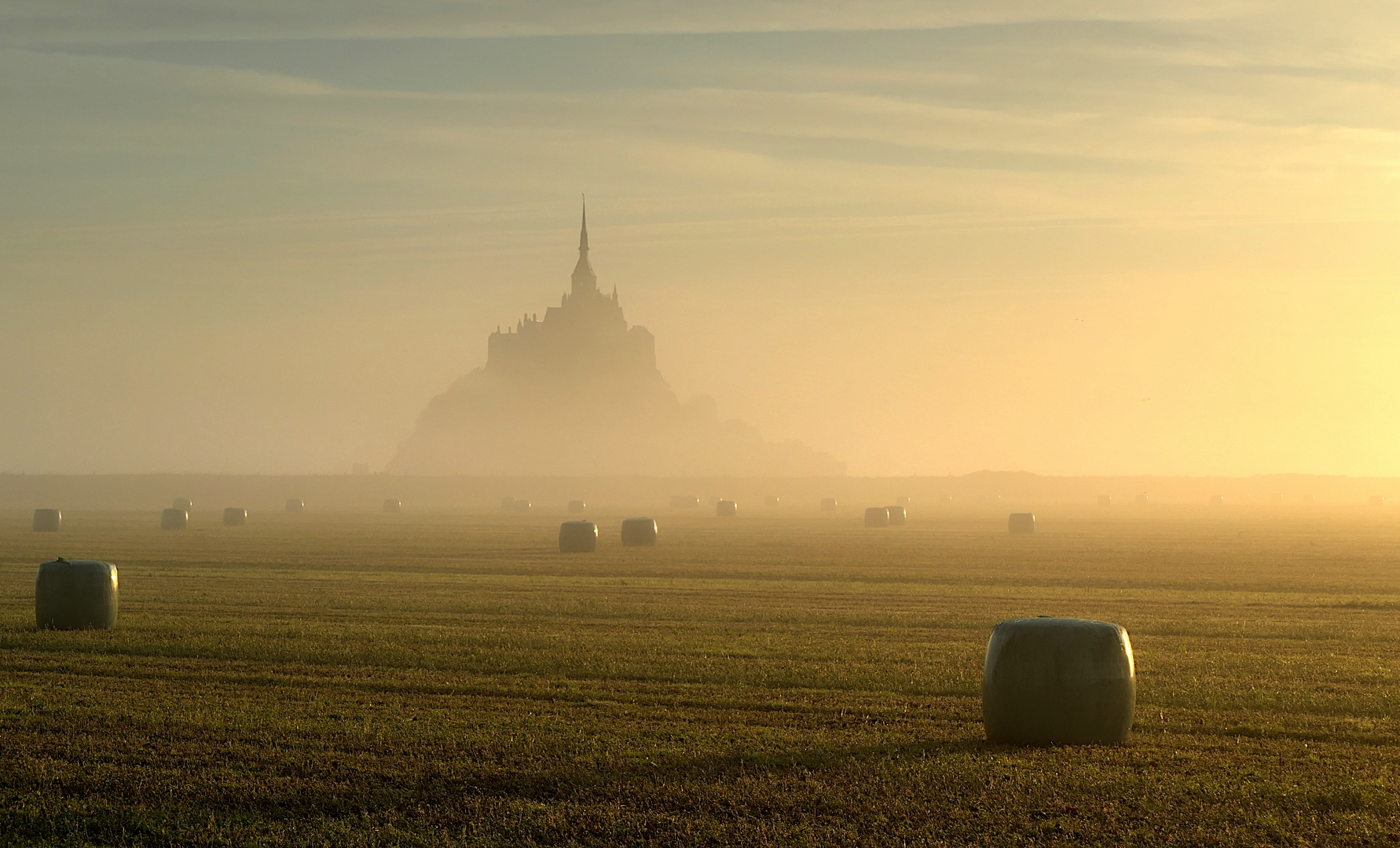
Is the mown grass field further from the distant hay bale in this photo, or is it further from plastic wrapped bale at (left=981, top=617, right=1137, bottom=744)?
the distant hay bale

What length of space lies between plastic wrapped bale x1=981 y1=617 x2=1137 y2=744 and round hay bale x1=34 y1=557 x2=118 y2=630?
15402 millimetres

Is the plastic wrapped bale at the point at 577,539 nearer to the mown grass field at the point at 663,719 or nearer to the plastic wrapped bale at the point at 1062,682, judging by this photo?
the mown grass field at the point at 663,719

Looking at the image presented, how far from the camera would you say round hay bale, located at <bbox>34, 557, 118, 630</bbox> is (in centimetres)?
2216

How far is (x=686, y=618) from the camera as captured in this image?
24969mm

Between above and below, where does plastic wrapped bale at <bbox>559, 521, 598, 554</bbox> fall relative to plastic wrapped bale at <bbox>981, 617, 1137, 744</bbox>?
above

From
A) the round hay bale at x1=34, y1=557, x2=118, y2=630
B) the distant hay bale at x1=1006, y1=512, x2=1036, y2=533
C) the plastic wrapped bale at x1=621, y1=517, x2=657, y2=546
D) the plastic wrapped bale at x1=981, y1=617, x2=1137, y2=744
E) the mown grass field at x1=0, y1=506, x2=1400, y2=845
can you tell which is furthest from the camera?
the distant hay bale at x1=1006, y1=512, x2=1036, y2=533

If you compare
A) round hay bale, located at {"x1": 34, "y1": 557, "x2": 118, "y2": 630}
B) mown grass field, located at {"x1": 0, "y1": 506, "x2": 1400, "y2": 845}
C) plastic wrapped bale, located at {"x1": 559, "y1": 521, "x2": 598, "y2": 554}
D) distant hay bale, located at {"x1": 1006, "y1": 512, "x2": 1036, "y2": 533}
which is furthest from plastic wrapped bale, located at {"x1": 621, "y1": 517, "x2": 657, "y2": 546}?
round hay bale, located at {"x1": 34, "y1": 557, "x2": 118, "y2": 630}

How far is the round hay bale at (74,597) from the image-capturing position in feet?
72.7

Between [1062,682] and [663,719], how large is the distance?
436cm

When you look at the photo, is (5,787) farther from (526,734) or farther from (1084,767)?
(1084,767)

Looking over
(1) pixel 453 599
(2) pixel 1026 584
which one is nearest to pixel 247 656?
(1) pixel 453 599

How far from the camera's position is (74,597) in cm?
2217

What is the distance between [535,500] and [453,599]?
128097 mm

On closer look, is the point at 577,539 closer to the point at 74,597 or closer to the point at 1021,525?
the point at 74,597
